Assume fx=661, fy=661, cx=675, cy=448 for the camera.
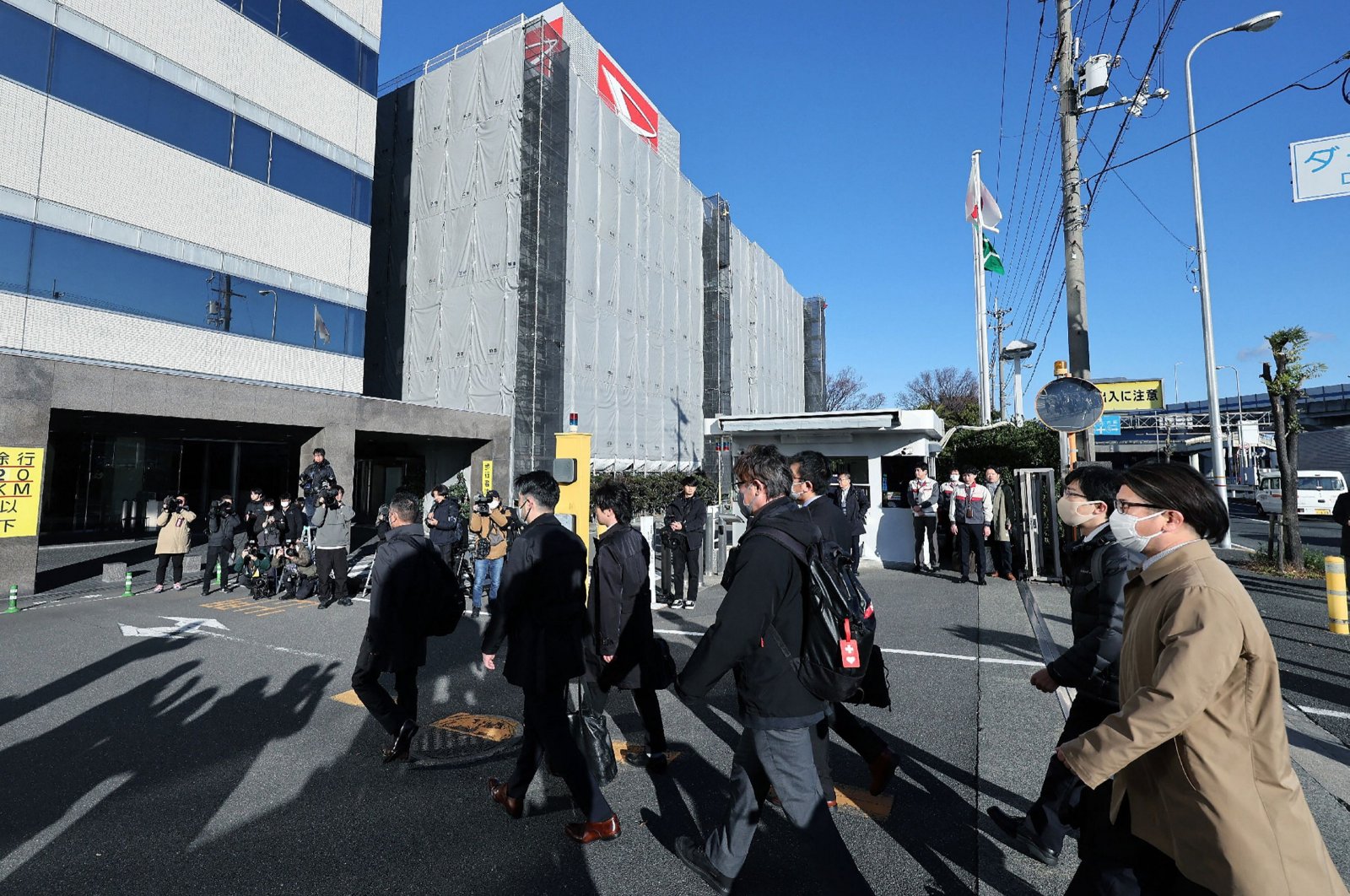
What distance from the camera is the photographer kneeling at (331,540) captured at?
31.8ft

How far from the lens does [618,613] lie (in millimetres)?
4035

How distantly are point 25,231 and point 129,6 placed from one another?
5.11 meters

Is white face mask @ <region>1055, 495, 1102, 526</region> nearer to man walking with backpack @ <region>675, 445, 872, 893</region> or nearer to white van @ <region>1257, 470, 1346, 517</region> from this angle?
man walking with backpack @ <region>675, 445, 872, 893</region>

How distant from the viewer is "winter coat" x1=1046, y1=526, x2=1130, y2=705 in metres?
2.85

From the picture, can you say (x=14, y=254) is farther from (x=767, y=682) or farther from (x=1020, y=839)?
(x=1020, y=839)

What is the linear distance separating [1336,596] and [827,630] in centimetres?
783

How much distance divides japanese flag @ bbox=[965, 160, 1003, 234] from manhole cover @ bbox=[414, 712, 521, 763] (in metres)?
22.2

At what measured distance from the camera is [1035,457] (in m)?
17.8

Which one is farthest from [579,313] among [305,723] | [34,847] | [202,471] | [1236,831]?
[1236,831]

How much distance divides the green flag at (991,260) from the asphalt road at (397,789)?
18.2 m

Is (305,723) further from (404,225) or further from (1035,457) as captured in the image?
(404,225)

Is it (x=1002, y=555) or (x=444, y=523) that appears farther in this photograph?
(x=1002, y=555)

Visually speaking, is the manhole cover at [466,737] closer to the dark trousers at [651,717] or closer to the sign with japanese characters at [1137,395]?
the dark trousers at [651,717]

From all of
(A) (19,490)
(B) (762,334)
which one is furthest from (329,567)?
(B) (762,334)
